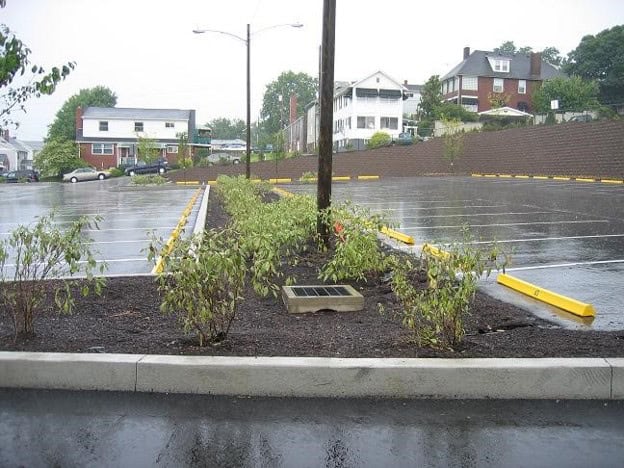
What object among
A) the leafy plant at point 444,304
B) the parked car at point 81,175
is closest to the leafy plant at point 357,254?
the leafy plant at point 444,304

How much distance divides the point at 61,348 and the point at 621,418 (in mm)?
3990

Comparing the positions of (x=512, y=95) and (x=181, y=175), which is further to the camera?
(x=512, y=95)

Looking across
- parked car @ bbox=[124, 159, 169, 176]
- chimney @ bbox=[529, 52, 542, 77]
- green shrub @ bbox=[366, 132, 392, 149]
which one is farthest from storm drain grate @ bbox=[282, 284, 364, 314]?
chimney @ bbox=[529, 52, 542, 77]

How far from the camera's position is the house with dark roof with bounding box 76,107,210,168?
2704 inches

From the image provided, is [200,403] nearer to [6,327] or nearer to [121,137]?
[6,327]

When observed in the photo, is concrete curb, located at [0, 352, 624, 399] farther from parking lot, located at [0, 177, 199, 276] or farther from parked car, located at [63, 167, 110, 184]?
parked car, located at [63, 167, 110, 184]

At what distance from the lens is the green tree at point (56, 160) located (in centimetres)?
6172

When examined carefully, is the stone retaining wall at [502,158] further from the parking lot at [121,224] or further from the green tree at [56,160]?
the parking lot at [121,224]

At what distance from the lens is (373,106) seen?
6756 cm

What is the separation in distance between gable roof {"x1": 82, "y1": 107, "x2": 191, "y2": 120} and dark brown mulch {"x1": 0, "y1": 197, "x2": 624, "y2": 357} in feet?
221

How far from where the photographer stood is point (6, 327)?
5.52 m

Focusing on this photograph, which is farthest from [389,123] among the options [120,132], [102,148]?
[102,148]

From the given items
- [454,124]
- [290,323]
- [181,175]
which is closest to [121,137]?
[181,175]

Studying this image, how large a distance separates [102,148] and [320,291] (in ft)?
222
